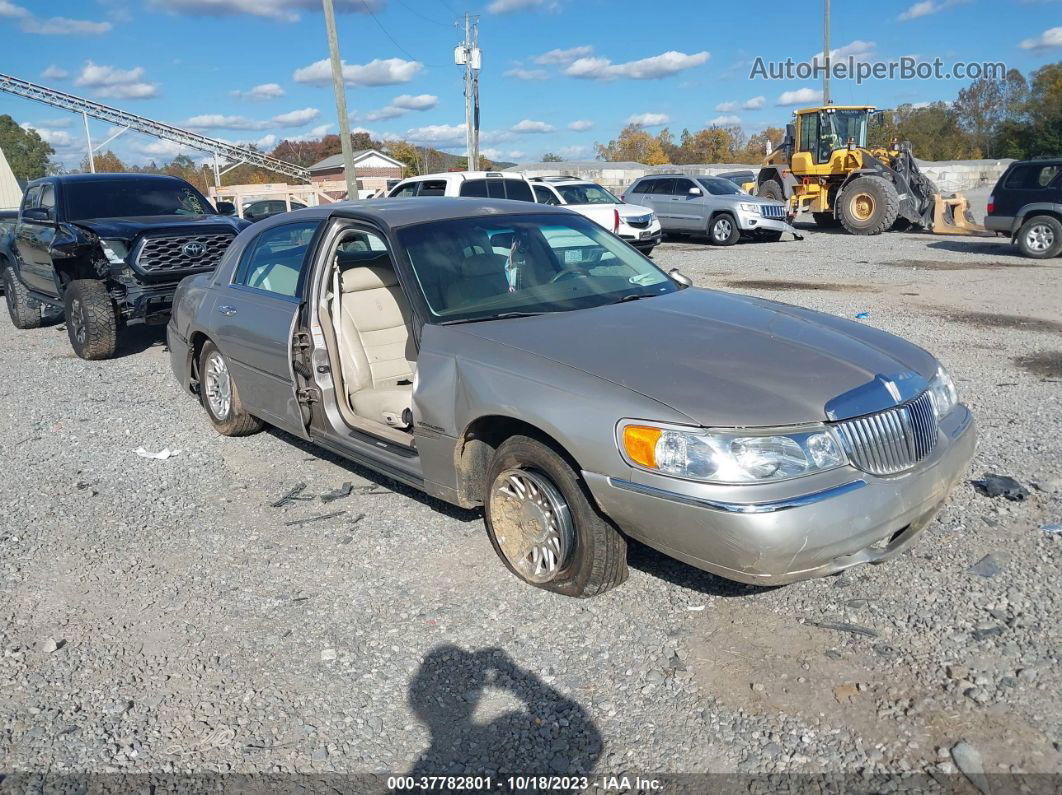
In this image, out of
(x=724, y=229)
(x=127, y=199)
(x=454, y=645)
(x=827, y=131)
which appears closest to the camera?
(x=454, y=645)

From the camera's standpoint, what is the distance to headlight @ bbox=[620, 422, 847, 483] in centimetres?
297

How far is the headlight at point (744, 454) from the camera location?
117 inches

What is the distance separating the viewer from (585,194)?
17922 mm

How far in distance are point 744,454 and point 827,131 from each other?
2222cm

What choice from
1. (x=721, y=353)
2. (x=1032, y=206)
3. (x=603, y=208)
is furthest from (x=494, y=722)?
(x=1032, y=206)

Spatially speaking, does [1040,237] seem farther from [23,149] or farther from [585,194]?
[23,149]

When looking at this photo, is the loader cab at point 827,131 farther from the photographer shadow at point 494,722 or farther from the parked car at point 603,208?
the photographer shadow at point 494,722

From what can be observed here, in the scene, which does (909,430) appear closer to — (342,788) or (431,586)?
(431,586)

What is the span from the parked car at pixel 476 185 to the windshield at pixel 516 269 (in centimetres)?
1081

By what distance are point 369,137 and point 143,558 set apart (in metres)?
93.5

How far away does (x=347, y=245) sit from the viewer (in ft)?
17.3

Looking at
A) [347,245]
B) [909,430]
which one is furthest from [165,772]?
[347,245]

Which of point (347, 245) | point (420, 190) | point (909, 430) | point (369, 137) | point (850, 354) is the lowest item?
point (909, 430)

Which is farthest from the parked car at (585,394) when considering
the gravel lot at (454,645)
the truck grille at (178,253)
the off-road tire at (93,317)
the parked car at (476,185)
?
the parked car at (476,185)
